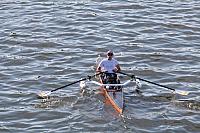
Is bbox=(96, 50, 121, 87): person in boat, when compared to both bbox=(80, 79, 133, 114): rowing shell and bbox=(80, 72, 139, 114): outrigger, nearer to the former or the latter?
bbox=(80, 72, 139, 114): outrigger

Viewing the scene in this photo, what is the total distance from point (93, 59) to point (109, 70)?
4.61m

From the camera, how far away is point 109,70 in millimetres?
A: 27969

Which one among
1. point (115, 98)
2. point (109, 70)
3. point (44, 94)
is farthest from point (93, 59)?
point (115, 98)

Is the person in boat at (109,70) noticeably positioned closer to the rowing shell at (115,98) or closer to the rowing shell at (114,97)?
the rowing shell at (114,97)

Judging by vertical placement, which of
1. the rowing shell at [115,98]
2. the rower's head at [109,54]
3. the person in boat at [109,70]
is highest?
the rower's head at [109,54]

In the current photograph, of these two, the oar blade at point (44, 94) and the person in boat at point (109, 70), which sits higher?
the person in boat at point (109, 70)

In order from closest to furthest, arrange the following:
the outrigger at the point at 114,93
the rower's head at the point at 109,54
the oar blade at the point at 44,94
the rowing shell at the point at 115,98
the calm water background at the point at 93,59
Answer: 1. the calm water background at the point at 93,59
2. the rowing shell at the point at 115,98
3. the outrigger at the point at 114,93
4. the oar blade at the point at 44,94
5. the rower's head at the point at 109,54

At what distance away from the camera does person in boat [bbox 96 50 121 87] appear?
27406mm

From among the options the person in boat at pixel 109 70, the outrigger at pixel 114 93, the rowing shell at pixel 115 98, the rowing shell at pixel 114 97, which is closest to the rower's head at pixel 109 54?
the person in boat at pixel 109 70

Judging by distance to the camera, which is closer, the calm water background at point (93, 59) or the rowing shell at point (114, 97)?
the calm water background at point (93, 59)

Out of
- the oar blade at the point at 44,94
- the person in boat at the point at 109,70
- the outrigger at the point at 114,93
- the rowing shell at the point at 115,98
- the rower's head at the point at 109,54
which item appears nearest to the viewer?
the rowing shell at the point at 115,98

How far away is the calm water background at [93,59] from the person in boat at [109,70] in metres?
1.09

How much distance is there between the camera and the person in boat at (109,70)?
27.4 metres

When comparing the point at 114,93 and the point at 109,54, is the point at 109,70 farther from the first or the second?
the point at 114,93
